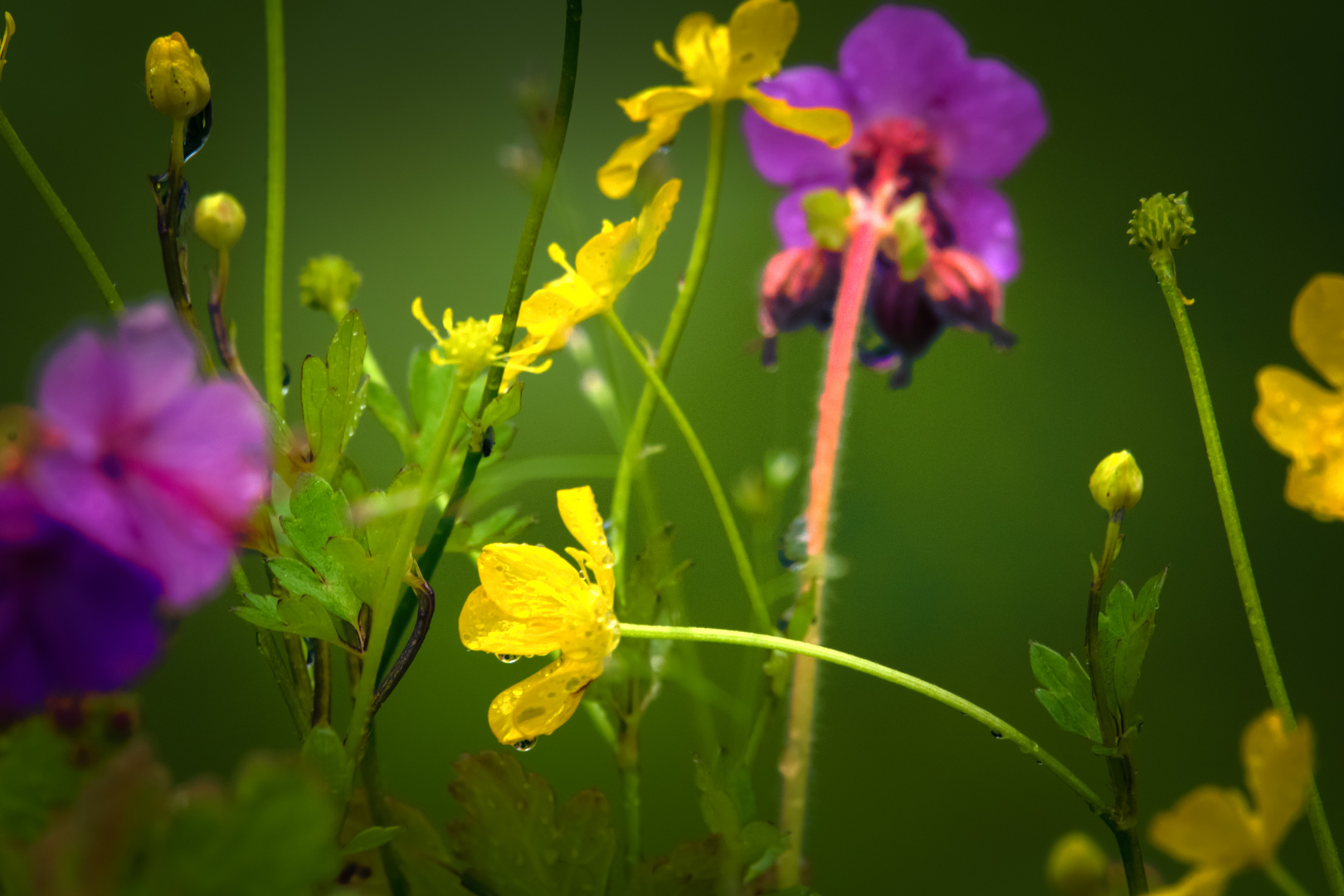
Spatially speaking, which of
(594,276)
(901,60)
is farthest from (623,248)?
(901,60)

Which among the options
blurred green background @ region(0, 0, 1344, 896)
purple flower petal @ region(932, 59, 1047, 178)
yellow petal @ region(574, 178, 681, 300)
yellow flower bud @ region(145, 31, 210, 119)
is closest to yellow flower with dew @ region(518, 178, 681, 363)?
yellow petal @ region(574, 178, 681, 300)

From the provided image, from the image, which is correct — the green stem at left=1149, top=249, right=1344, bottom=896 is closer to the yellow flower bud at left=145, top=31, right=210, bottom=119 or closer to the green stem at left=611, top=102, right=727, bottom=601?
the green stem at left=611, top=102, right=727, bottom=601

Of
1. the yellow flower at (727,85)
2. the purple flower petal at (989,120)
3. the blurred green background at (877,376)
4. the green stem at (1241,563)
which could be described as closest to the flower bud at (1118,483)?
the green stem at (1241,563)

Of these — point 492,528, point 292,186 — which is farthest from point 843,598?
point 292,186

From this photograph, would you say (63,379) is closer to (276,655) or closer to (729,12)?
(276,655)

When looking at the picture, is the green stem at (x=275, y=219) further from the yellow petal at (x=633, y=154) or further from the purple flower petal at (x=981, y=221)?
the purple flower petal at (x=981, y=221)
